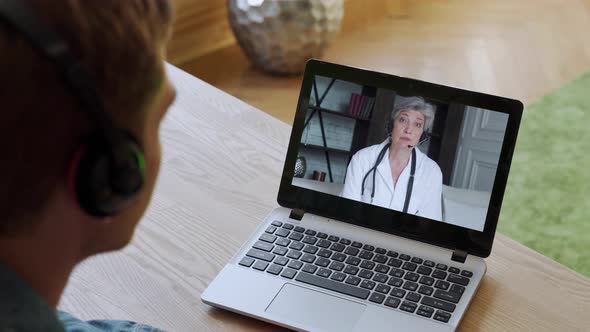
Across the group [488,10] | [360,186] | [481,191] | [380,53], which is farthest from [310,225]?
[488,10]

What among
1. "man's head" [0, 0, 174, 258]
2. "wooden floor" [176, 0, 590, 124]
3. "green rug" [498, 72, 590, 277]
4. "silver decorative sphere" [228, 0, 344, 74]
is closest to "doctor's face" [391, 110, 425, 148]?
"man's head" [0, 0, 174, 258]

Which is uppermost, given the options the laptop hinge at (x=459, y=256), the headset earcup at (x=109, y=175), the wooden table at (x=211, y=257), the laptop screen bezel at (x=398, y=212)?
the headset earcup at (x=109, y=175)

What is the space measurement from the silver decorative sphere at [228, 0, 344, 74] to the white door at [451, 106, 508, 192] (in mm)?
1903

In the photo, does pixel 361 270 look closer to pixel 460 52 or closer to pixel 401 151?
pixel 401 151

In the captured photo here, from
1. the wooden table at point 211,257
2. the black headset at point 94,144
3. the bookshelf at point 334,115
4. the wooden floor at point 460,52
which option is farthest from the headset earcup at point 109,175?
the wooden floor at point 460,52

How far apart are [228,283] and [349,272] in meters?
0.15

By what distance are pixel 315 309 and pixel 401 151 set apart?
0.24 m

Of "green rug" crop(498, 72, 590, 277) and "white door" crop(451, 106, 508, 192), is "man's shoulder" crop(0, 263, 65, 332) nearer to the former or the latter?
"white door" crop(451, 106, 508, 192)

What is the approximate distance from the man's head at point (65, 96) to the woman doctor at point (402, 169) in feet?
1.47

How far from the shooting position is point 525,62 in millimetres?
3189

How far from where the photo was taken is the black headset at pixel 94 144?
0.51m

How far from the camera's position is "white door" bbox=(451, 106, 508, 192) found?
0.97 meters

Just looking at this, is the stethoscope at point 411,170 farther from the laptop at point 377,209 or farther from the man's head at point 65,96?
the man's head at point 65,96

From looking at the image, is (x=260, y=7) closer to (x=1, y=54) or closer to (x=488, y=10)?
(x=488, y=10)
